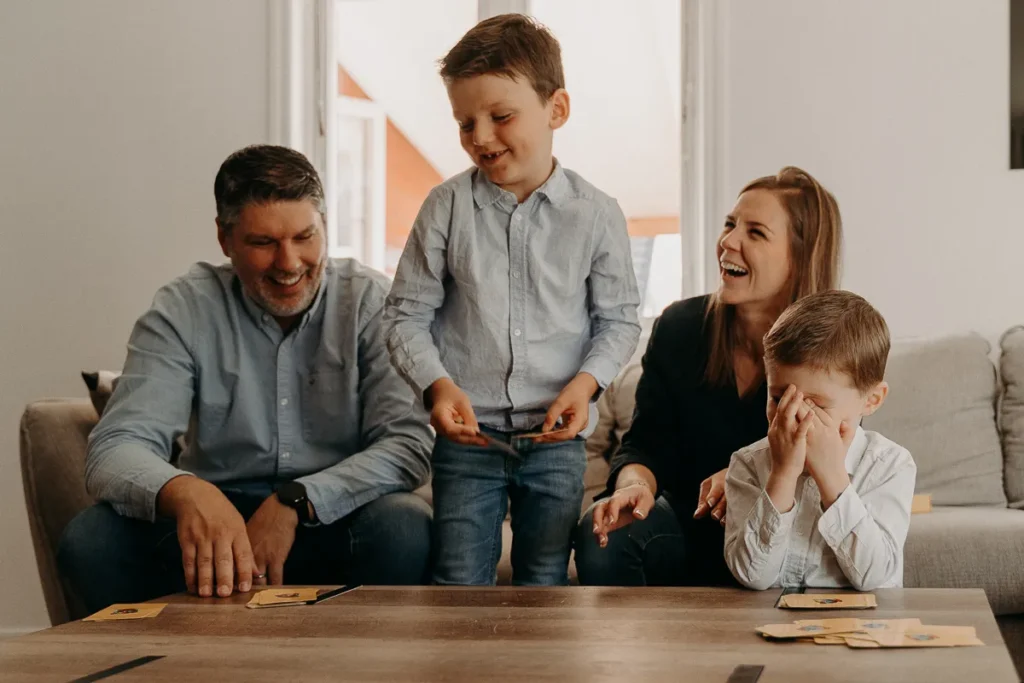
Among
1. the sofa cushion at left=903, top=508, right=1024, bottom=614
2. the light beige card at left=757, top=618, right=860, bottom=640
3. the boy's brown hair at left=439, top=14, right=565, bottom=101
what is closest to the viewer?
the light beige card at left=757, top=618, right=860, bottom=640

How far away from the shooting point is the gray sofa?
222cm

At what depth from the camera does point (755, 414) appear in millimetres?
2088

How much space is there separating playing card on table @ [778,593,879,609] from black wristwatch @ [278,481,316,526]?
35.8 inches

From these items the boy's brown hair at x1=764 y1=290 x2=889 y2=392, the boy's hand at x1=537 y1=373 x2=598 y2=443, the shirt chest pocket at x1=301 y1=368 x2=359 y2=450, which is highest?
the boy's brown hair at x1=764 y1=290 x2=889 y2=392

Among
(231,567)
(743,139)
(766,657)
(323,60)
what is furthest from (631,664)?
(323,60)

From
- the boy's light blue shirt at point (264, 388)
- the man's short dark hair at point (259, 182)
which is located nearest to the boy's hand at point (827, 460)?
the boy's light blue shirt at point (264, 388)

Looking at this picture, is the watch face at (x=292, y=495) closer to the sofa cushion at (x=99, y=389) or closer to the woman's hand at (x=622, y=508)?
the woman's hand at (x=622, y=508)

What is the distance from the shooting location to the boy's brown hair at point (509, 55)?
6.34 ft

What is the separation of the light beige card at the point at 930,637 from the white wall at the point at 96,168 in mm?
2755

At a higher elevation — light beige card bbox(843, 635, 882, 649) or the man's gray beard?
the man's gray beard

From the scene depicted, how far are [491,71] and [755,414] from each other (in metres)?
0.79

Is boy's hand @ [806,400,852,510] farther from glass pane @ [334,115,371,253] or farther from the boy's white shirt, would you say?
glass pane @ [334,115,371,253]

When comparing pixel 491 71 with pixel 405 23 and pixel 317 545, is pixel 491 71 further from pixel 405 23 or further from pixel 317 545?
pixel 405 23

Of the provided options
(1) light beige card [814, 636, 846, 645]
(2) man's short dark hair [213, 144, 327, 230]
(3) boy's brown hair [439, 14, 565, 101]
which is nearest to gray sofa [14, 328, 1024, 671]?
(2) man's short dark hair [213, 144, 327, 230]
